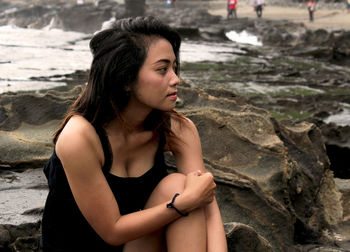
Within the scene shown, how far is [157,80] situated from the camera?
218 centimetres

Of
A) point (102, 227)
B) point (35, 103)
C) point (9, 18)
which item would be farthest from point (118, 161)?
point (9, 18)

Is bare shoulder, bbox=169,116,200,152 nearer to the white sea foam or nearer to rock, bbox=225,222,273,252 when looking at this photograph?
rock, bbox=225,222,273,252

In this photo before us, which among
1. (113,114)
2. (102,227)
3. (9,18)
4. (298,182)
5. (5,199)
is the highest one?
(113,114)

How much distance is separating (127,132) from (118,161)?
153 mm

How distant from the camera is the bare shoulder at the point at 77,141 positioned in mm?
1985

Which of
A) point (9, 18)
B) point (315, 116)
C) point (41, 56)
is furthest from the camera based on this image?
point (9, 18)

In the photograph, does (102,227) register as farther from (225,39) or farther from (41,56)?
(225,39)

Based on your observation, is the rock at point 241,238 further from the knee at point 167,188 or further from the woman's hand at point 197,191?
the knee at point 167,188

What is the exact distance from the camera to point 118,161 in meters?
2.23

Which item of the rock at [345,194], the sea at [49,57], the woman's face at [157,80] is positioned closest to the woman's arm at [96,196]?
the woman's face at [157,80]

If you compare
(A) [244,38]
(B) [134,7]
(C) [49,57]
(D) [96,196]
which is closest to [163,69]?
(D) [96,196]

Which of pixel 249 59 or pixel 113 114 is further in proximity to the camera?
pixel 249 59

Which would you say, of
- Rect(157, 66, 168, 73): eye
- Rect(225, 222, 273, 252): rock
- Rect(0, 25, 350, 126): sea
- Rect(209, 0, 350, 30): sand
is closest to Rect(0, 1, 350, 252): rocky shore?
Rect(225, 222, 273, 252): rock

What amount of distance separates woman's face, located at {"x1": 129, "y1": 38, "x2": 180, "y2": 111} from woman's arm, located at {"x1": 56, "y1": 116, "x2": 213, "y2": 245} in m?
0.27
